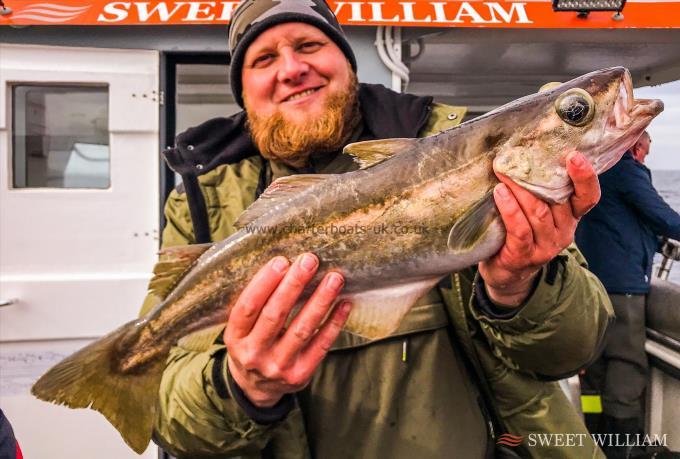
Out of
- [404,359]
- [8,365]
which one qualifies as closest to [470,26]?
[404,359]

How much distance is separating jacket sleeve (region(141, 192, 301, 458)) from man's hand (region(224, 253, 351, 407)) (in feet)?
0.52

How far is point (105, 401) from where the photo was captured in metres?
1.92

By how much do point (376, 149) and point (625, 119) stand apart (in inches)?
30.3

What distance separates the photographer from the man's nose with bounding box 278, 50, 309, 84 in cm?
243

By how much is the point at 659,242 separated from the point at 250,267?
510 cm

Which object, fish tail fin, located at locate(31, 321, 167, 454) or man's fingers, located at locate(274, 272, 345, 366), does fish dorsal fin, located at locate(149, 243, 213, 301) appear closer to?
fish tail fin, located at locate(31, 321, 167, 454)

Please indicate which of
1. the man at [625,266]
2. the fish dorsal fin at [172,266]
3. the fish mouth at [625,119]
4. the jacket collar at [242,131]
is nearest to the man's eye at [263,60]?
the jacket collar at [242,131]

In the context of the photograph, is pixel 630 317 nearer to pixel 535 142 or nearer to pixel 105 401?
pixel 535 142

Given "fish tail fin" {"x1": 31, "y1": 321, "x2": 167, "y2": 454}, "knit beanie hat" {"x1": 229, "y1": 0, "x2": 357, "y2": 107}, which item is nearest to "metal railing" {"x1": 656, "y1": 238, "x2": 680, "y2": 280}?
"knit beanie hat" {"x1": 229, "y1": 0, "x2": 357, "y2": 107}

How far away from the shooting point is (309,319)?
167 cm

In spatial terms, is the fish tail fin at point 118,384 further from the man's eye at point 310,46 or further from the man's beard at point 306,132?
the man's eye at point 310,46

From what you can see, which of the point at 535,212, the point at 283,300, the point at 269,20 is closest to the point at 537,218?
the point at 535,212

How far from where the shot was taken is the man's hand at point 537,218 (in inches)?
60.8

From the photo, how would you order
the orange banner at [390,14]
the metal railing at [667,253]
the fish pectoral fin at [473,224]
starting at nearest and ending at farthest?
the fish pectoral fin at [473,224], the orange banner at [390,14], the metal railing at [667,253]
